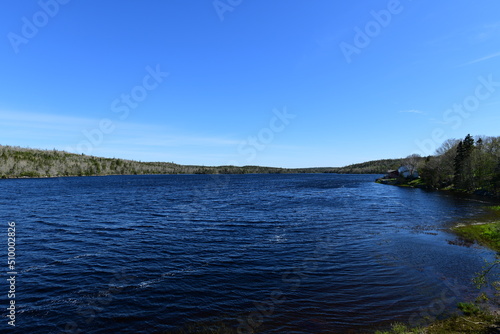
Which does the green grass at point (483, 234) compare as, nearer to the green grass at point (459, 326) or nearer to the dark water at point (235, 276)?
the dark water at point (235, 276)

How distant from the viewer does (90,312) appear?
553 inches

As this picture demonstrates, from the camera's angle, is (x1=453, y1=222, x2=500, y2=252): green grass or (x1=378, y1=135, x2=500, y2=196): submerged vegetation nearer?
(x1=453, y1=222, x2=500, y2=252): green grass

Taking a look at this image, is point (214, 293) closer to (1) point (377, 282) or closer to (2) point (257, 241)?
(1) point (377, 282)

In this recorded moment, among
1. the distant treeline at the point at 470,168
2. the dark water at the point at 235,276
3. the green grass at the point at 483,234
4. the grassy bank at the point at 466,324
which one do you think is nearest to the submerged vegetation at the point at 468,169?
the distant treeline at the point at 470,168

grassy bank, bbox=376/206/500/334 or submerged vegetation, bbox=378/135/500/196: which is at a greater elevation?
submerged vegetation, bbox=378/135/500/196

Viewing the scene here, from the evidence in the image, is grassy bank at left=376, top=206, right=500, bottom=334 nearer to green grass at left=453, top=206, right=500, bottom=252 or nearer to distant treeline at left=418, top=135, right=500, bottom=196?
green grass at left=453, top=206, right=500, bottom=252

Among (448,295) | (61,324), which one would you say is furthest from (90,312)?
(448,295)

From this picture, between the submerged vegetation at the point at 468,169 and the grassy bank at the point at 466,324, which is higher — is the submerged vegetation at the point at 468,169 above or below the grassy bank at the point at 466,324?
above

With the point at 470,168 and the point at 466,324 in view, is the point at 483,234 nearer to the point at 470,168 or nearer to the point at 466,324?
the point at 466,324

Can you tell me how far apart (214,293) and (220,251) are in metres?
8.50

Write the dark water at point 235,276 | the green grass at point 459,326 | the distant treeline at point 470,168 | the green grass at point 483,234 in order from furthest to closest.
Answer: the distant treeline at point 470,168
the green grass at point 483,234
the dark water at point 235,276
the green grass at point 459,326

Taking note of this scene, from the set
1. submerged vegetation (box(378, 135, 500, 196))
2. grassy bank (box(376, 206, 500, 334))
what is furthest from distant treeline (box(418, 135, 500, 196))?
grassy bank (box(376, 206, 500, 334))

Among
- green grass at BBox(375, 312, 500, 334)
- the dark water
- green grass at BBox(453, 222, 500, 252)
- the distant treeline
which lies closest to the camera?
green grass at BBox(375, 312, 500, 334)

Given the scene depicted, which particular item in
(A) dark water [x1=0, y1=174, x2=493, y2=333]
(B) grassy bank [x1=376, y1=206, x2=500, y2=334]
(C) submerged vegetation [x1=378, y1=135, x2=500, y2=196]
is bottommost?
(A) dark water [x1=0, y1=174, x2=493, y2=333]
